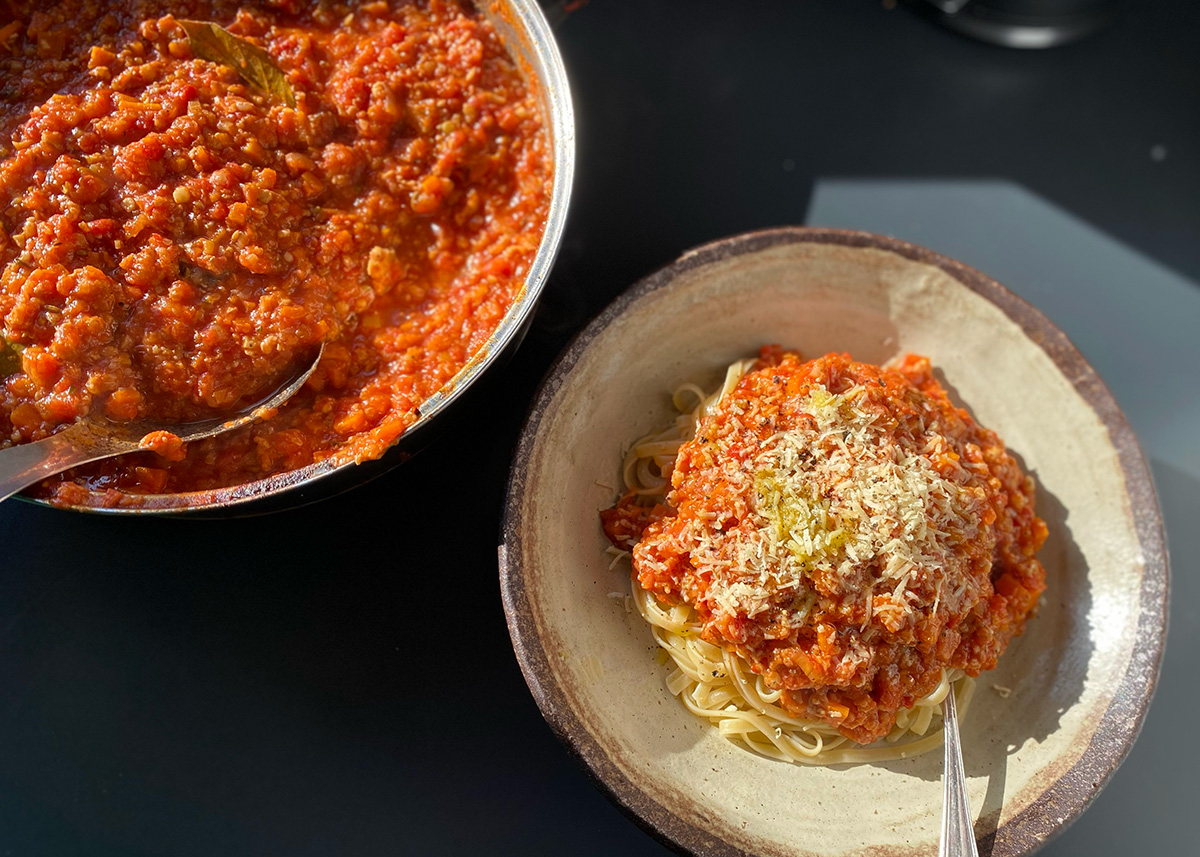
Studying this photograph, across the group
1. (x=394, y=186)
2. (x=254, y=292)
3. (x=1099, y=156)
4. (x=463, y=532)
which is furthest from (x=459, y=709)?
(x=1099, y=156)

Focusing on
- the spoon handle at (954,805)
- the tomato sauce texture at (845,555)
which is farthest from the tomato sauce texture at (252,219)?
the spoon handle at (954,805)

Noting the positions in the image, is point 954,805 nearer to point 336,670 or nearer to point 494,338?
point 494,338

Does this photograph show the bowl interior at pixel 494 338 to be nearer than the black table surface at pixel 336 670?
Yes

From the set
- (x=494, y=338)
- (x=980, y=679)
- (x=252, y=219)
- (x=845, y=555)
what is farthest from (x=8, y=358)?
(x=980, y=679)

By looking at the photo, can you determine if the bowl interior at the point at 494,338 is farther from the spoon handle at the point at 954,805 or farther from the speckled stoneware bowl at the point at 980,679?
the spoon handle at the point at 954,805

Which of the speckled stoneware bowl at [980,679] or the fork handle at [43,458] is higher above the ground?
the fork handle at [43,458]

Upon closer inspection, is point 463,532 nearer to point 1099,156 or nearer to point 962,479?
point 962,479
